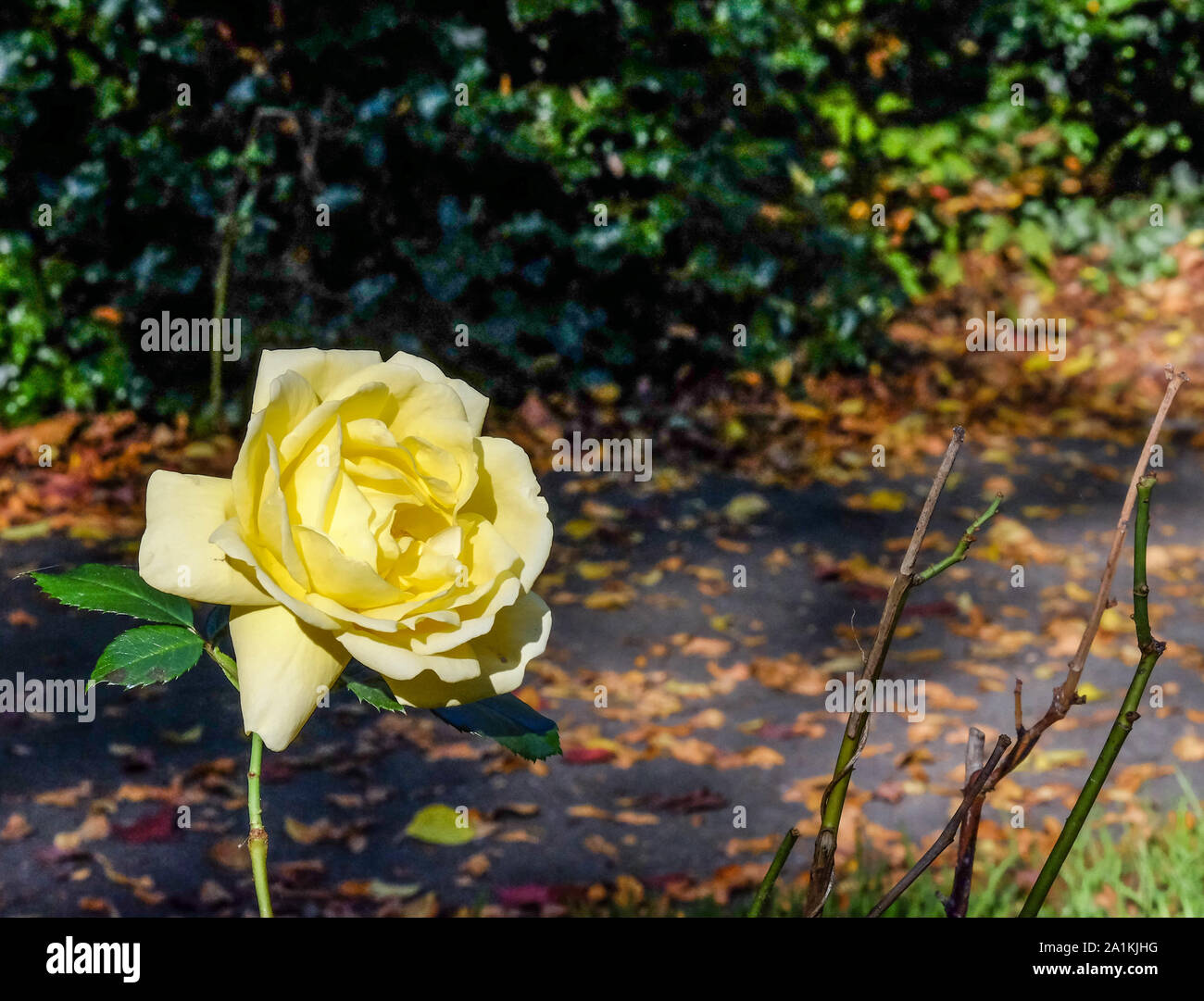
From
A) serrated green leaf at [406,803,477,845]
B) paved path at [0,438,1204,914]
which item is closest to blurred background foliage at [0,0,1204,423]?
paved path at [0,438,1204,914]

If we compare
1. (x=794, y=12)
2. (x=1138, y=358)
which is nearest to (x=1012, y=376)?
(x=1138, y=358)

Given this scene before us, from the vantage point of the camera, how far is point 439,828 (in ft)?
9.38

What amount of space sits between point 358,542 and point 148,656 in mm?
158

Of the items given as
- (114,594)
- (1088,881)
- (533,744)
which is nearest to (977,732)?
(533,744)

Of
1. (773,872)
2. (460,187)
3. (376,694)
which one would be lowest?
(773,872)

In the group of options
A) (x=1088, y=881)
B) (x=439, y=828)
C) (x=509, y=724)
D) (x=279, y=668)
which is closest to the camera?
(x=279, y=668)

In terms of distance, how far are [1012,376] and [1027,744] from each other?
5590mm

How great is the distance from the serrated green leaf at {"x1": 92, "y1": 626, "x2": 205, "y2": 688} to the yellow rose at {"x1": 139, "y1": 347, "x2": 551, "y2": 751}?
0.08m

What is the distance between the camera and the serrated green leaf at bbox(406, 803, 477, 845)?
111 inches

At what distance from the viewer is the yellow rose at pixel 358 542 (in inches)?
21.6

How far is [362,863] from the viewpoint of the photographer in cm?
272

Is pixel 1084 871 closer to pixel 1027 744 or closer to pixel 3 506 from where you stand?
pixel 1027 744

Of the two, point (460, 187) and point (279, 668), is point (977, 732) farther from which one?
point (460, 187)

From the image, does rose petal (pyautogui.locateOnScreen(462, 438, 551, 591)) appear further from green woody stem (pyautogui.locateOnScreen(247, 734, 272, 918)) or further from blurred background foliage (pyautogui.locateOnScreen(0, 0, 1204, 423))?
blurred background foliage (pyautogui.locateOnScreen(0, 0, 1204, 423))
